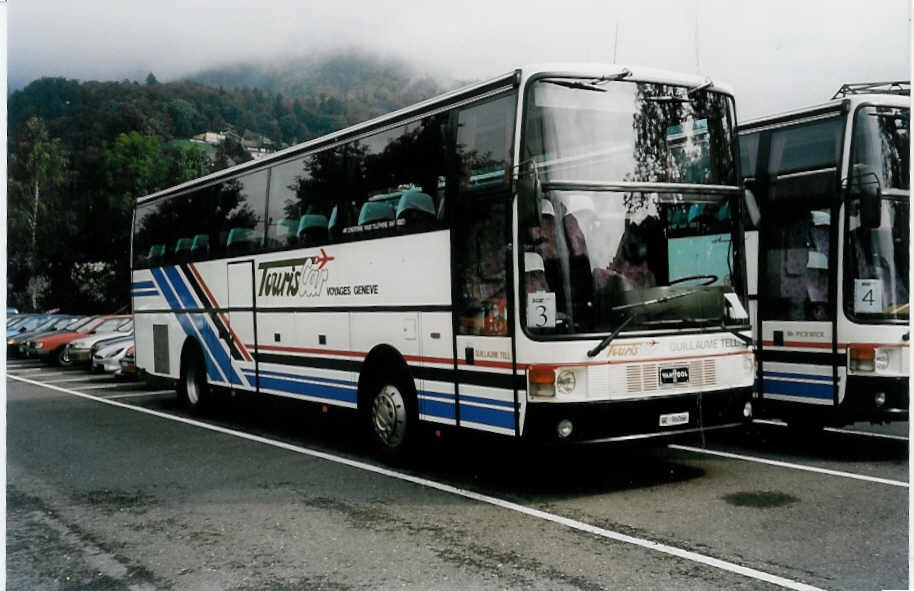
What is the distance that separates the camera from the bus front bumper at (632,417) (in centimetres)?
768

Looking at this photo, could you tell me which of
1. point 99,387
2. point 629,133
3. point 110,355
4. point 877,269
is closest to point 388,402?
point 629,133

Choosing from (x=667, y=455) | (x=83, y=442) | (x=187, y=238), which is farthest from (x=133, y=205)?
(x=667, y=455)

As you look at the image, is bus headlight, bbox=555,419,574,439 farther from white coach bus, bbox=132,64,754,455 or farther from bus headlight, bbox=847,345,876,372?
bus headlight, bbox=847,345,876,372

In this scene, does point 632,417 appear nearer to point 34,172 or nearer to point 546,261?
point 546,261

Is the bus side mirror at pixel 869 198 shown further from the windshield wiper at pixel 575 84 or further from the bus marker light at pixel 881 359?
the windshield wiper at pixel 575 84

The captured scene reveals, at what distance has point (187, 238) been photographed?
562 inches

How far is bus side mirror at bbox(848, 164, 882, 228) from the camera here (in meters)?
8.67

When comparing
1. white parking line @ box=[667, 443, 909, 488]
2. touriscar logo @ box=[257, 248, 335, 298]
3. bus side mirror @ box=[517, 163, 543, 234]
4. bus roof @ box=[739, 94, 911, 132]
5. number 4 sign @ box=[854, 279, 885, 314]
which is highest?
bus roof @ box=[739, 94, 911, 132]

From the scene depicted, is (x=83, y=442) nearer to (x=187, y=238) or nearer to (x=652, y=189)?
(x=187, y=238)

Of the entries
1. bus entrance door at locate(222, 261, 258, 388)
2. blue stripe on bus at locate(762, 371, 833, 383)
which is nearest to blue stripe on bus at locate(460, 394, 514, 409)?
blue stripe on bus at locate(762, 371, 833, 383)

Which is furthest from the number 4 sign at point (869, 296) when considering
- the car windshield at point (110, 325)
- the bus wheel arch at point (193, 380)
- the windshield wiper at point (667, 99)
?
the car windshield at point (110, 325)

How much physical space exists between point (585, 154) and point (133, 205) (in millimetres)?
10241

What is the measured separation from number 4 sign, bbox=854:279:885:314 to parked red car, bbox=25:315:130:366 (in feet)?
67.6

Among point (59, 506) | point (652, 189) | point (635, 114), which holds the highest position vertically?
point (635, 114)
